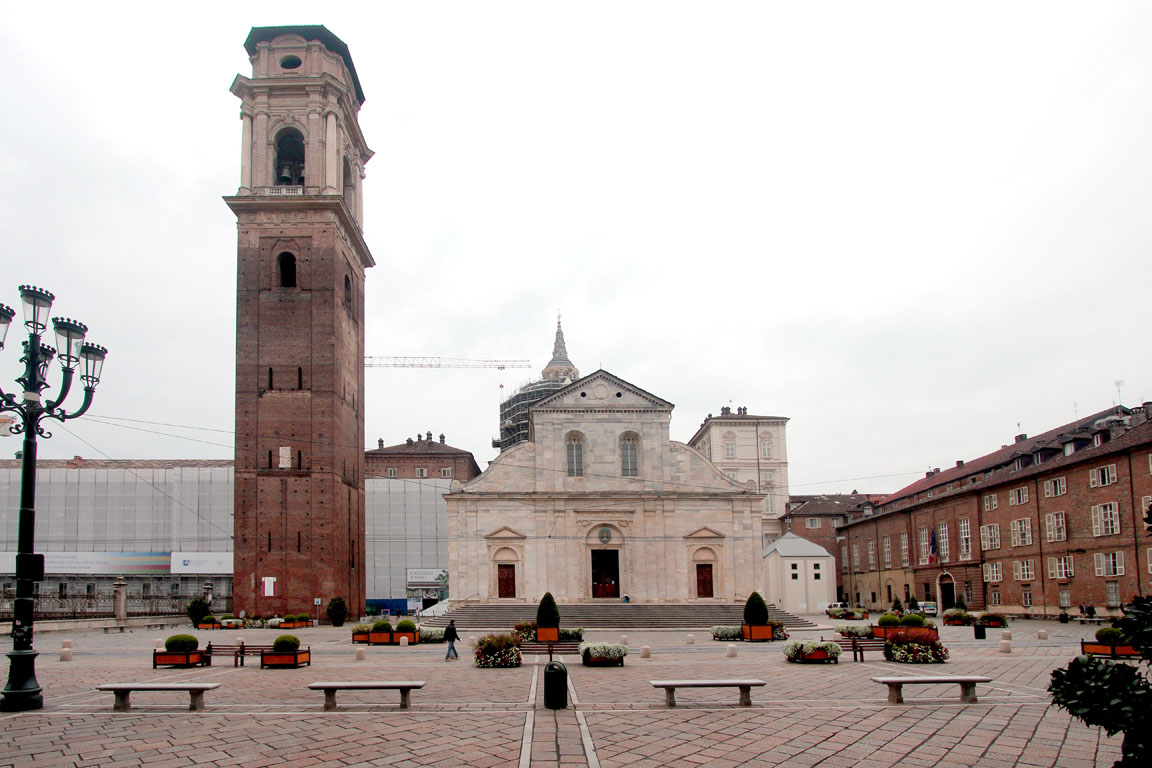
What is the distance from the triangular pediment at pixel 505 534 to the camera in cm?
4891

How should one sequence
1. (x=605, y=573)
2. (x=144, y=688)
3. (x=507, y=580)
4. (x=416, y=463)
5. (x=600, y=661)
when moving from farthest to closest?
(x=416, y=463) < (x=605, y=573) < (x=507, y=580) < (x=600, y=661) < (x=144, y=688)

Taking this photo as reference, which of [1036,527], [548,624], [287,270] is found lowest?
[548,624]

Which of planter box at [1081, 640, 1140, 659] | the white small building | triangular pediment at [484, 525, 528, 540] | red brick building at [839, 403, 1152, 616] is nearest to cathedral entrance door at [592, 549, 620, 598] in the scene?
triangular pediment at [484, 525, 528, 540]

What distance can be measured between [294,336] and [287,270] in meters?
4.08

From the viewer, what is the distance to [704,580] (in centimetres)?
4944

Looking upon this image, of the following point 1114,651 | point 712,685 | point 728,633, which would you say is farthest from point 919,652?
point 728,633

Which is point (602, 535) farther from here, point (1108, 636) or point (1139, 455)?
point (1108, 636)

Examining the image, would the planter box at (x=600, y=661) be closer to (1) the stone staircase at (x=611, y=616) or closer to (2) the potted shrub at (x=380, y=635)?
(2) the potted shrub at (x=380, y=635)

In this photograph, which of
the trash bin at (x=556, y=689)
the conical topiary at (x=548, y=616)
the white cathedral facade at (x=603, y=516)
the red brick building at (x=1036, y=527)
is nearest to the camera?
the trash bin at (x=556, y=689)

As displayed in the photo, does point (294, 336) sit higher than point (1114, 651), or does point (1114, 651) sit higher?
point (294, 336)

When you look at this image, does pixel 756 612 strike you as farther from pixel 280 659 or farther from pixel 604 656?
pixel 280 659

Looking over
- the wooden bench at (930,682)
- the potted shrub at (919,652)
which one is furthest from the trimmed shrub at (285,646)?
the potted shrub at (919,652)

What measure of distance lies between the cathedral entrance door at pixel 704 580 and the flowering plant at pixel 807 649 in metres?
26.6

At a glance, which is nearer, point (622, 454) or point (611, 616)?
point (611, 616)
